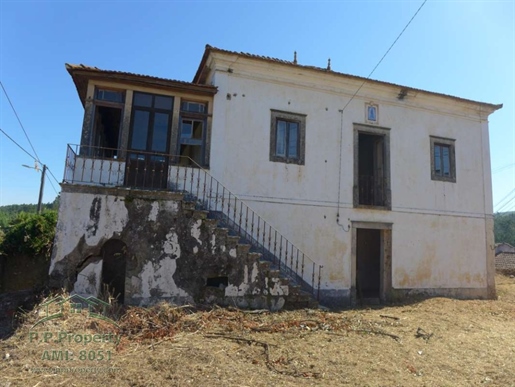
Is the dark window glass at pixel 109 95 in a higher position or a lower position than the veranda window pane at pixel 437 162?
higher

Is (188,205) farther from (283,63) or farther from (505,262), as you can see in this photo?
(505,262)

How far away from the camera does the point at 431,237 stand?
1203 centimetres

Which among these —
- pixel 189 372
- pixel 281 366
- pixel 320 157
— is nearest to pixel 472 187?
pixel 320 157

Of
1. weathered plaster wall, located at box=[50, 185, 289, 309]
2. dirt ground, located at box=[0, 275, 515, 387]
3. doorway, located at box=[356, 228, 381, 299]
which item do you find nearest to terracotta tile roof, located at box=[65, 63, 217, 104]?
weathered plaster wall, located at box=[50, 185, 289, 309]

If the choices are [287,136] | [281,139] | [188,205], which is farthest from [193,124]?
[188,205]

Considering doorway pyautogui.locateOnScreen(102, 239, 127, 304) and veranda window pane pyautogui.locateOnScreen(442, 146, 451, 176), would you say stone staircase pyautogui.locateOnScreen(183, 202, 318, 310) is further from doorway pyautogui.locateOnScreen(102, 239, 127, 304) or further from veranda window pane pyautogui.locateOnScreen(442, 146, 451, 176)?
veranda window pane pyautogui.locateOnScreen(442, 146, 451, 176)

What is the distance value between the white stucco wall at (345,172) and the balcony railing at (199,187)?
1.02ft

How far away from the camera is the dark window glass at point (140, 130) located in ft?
31.5

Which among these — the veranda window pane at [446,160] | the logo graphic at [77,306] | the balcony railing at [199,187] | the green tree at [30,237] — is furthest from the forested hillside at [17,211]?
the veranda window pane at [446,160]

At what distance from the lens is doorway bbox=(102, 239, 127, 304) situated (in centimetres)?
809

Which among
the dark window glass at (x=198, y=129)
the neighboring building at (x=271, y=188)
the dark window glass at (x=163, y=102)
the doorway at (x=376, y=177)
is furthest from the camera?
the doorway at (x=376, y=177)

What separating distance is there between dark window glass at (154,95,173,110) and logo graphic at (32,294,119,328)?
5.18 meters

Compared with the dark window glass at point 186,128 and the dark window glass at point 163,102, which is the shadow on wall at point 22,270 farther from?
the dark window glass at point 163,102

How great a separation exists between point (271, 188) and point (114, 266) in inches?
184
